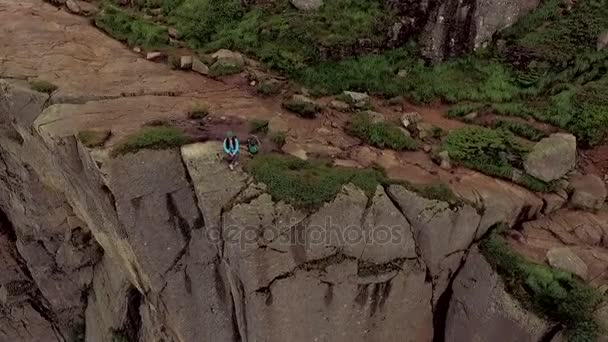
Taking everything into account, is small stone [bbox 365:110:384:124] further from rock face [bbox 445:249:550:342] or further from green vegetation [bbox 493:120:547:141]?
rock face [bbox 445:249:550:342]

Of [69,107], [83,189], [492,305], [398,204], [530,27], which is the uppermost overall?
[530,27]

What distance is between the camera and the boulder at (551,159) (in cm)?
1515

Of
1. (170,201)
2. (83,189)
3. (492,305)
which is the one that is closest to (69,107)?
(83,189)

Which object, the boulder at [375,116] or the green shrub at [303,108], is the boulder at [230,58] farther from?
the boulder at [375,116]

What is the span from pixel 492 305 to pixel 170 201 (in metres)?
8.41

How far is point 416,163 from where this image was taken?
50.6 ft

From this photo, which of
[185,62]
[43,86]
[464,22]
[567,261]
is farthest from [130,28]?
[567,261]

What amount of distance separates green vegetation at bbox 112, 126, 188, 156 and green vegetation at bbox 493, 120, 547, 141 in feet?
30.5

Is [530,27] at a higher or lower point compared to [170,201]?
higher

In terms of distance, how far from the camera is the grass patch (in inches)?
524

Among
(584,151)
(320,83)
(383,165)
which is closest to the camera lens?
(383,165)

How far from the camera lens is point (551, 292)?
13.0m

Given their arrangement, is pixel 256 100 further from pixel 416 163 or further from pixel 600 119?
pixel 600 119
